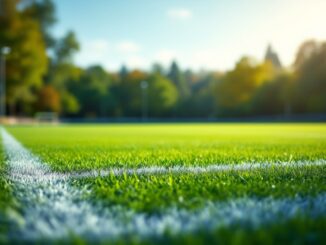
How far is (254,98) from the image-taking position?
48.1 metres

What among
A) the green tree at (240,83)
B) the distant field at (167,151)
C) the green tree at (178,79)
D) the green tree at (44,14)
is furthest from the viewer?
the green tree at (178,79)

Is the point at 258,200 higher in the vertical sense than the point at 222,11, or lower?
lower

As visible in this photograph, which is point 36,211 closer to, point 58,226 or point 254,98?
point 58,226

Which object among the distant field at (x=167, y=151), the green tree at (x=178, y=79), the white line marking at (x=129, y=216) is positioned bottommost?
the distant field at (x=167, y=151)

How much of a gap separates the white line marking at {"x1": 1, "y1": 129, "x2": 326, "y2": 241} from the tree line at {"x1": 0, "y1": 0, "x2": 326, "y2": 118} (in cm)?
3839

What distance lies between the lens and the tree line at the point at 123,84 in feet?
125

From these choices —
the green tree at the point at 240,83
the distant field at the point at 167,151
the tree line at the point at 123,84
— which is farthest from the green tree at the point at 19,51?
the distant field at the point at 167,151

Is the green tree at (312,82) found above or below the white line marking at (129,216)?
above

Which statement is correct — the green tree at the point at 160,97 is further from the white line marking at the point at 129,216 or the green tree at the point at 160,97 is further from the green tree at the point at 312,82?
the white line marking at the point at 129,216

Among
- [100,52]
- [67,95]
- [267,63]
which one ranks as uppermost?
[100,52]

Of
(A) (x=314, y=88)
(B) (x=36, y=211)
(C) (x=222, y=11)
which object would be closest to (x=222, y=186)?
(B) (x=36, y=211)

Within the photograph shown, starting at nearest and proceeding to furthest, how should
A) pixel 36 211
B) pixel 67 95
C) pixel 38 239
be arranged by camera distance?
pixel 38 239, pixel 36 211, pixel 67 95

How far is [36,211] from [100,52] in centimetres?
7691

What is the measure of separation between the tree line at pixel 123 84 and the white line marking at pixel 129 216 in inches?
1511
